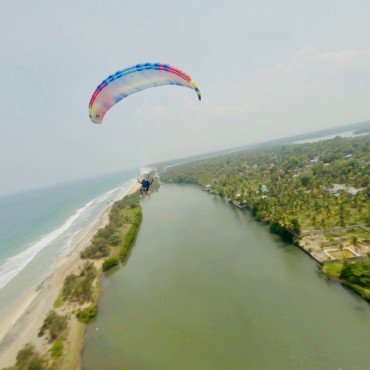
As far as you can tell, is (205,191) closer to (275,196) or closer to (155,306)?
(275,196)

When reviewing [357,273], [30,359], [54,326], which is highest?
[30,359]

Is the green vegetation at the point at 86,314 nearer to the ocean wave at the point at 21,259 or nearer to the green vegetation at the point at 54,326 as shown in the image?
the green vegetation at the point at 54,326

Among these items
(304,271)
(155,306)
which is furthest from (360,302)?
(155,306)

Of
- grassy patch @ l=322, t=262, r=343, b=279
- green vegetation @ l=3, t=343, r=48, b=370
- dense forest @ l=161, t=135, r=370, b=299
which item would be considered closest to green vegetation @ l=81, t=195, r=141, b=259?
green vegetation @ l=3, t=343, r=48, b=370

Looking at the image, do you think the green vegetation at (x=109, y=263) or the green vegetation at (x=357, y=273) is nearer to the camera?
the green vegetation at (x=357, y=273)

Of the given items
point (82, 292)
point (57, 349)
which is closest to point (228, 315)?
point (57, 349)

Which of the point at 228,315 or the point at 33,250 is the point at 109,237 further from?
the point at 228,315

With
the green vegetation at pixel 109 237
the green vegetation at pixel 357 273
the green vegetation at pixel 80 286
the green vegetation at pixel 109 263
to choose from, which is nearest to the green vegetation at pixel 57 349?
the green vegetation at pixel 80 286

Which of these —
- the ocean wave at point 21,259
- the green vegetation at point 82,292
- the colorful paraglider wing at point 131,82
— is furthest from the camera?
the ocean wave at point 21,259
